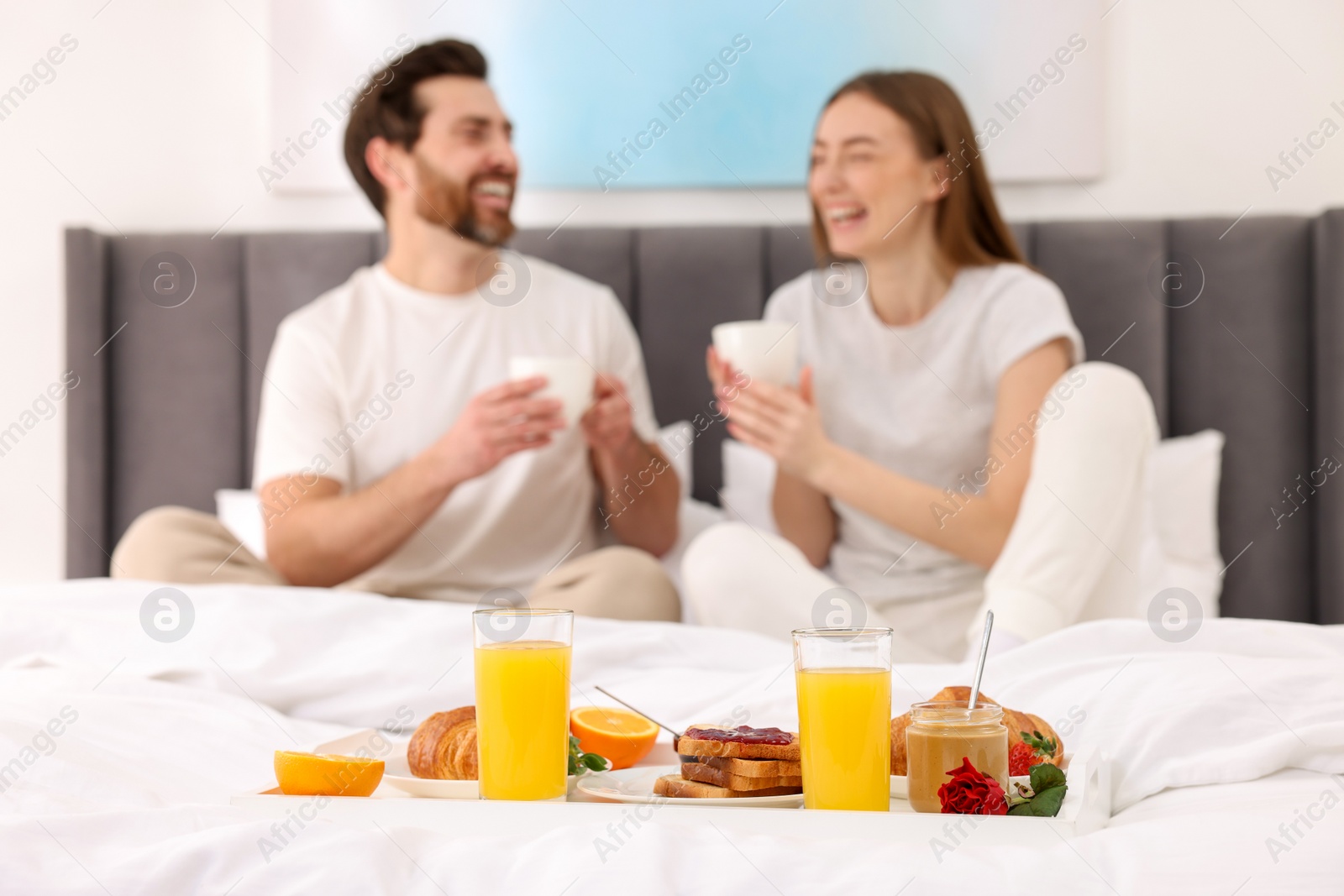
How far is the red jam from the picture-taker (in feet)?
2.17

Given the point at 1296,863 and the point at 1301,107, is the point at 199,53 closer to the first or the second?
the point at 1301,107

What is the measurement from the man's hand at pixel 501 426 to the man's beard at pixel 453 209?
453mm

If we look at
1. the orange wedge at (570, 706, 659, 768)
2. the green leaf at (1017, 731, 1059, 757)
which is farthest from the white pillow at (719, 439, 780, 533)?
Result: the green leaf at (1017, 731, 1059, 757)

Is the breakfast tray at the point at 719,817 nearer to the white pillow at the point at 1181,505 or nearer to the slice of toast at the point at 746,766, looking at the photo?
the slice of toast at the point at 746,766

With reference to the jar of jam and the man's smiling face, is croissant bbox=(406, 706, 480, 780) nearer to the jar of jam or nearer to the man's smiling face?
the jar of jam

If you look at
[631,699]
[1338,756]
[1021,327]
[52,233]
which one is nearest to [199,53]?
[52,233]

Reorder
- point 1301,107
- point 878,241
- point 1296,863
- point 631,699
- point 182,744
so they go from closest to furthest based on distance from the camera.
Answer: point 1296,863, point 182,744, point 631,699, point 878,241, point 1301,107

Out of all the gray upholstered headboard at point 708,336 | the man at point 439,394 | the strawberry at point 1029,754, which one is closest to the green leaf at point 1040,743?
the strawberry at point 1029,754

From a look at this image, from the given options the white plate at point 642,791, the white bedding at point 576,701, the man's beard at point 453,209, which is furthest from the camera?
the man's beard at point 453,209

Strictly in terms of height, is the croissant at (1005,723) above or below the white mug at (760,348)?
below

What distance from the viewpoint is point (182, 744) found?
869 mm

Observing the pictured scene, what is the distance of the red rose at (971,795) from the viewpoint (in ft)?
1.90

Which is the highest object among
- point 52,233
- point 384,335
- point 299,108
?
point 299,108

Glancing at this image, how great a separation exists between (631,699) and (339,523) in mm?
825
